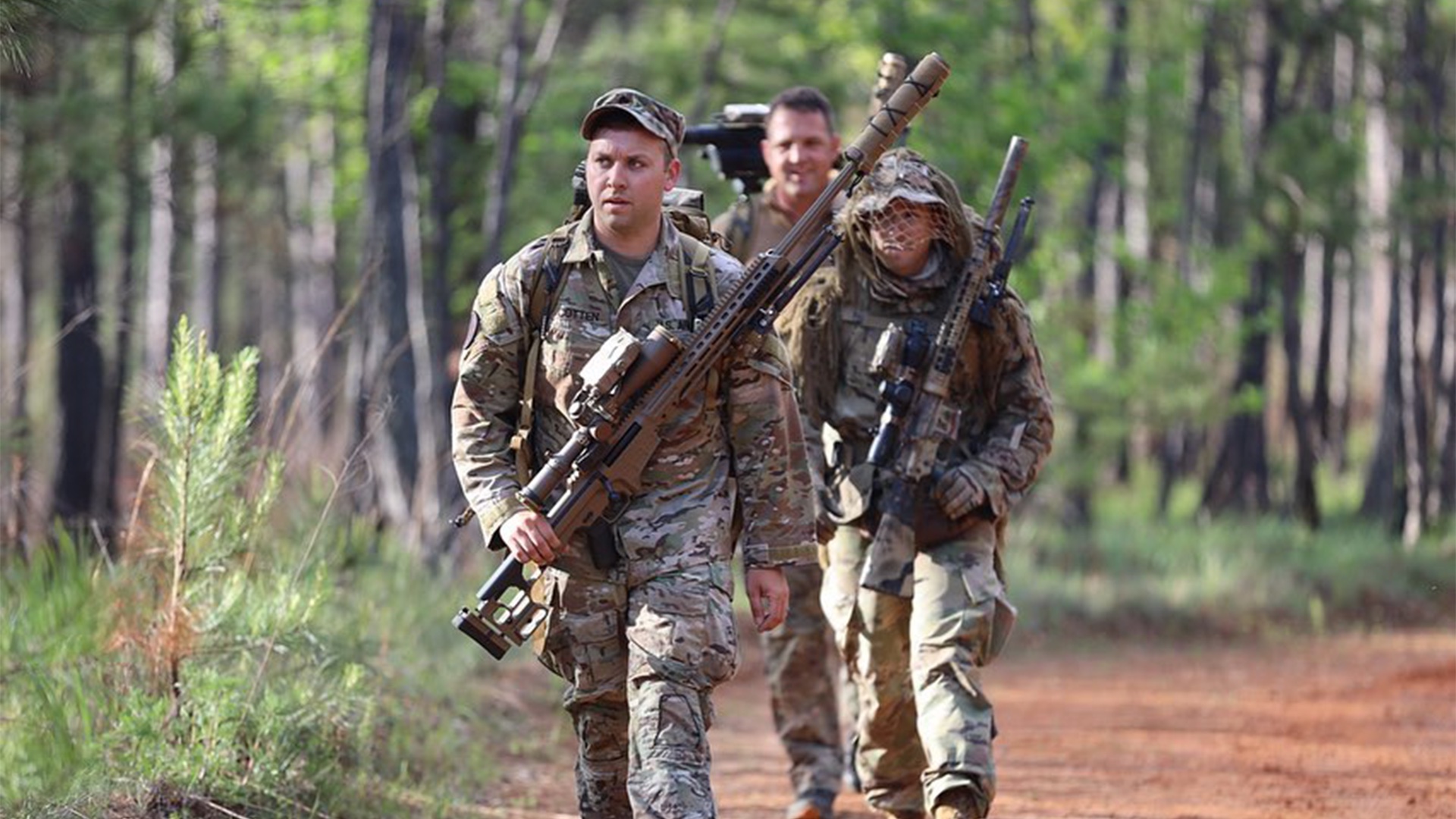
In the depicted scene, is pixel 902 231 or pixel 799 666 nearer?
pixel 902 231

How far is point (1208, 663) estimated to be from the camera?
14000 millimetres

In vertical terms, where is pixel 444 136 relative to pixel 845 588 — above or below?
above

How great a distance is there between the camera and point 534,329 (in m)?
5.50

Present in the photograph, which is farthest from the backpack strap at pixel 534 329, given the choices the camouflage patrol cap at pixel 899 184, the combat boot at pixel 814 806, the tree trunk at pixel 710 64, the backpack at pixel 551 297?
the tree trunk at pixel 710 64

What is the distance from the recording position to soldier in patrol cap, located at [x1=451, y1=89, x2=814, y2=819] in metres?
5.32

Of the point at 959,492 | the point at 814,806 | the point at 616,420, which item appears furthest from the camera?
the point at 814,806

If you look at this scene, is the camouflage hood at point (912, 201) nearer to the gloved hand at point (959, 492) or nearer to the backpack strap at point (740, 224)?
the gloved hand at point (959, 492)

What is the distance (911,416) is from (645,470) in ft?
4.82

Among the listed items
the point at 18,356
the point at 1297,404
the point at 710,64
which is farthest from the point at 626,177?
the point at 1297,404

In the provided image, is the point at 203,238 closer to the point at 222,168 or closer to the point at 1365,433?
the point at 222,168

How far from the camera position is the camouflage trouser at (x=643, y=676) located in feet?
16.8

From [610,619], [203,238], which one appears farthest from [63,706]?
[203,238]

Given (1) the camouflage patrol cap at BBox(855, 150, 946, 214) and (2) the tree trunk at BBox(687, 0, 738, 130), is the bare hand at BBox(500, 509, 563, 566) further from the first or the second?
(2) the tree trunk at BBox(687, 0, 738, 130)

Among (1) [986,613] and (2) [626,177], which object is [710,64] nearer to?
(1) [986,613]
